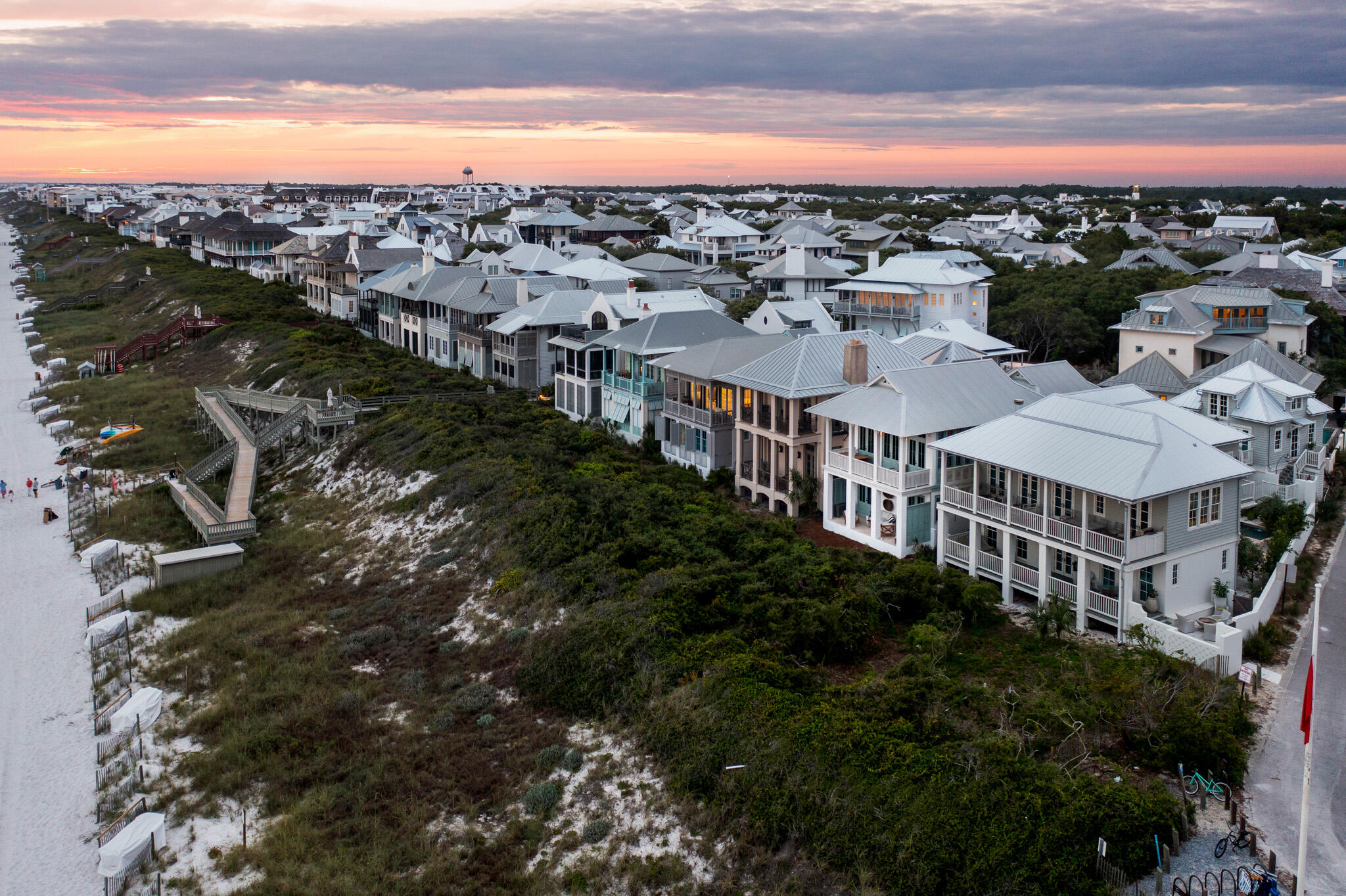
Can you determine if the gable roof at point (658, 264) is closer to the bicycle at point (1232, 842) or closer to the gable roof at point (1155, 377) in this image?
the gable roof at point (1155, 377)

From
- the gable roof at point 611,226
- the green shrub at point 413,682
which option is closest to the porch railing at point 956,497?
the green shrub at point 413,682

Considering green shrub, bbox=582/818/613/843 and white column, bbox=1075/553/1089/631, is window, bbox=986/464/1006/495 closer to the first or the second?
white column, bbox=1075/553/1089/631

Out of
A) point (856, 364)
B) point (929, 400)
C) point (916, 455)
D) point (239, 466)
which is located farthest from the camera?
point (239, 466)

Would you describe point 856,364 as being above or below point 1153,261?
below

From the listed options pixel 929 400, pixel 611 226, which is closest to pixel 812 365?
pixel 929 400

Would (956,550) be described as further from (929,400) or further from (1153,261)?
(1153,261)

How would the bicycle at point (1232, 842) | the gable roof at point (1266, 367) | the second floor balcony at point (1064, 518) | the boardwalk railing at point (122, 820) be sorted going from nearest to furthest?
1. the bicycle at point (1232, 842)
2. the boardwalk railing at point (122, 820)
3. the second floor balcony at point (1064, 518)
4. the gable roof at point (1266, 367)
